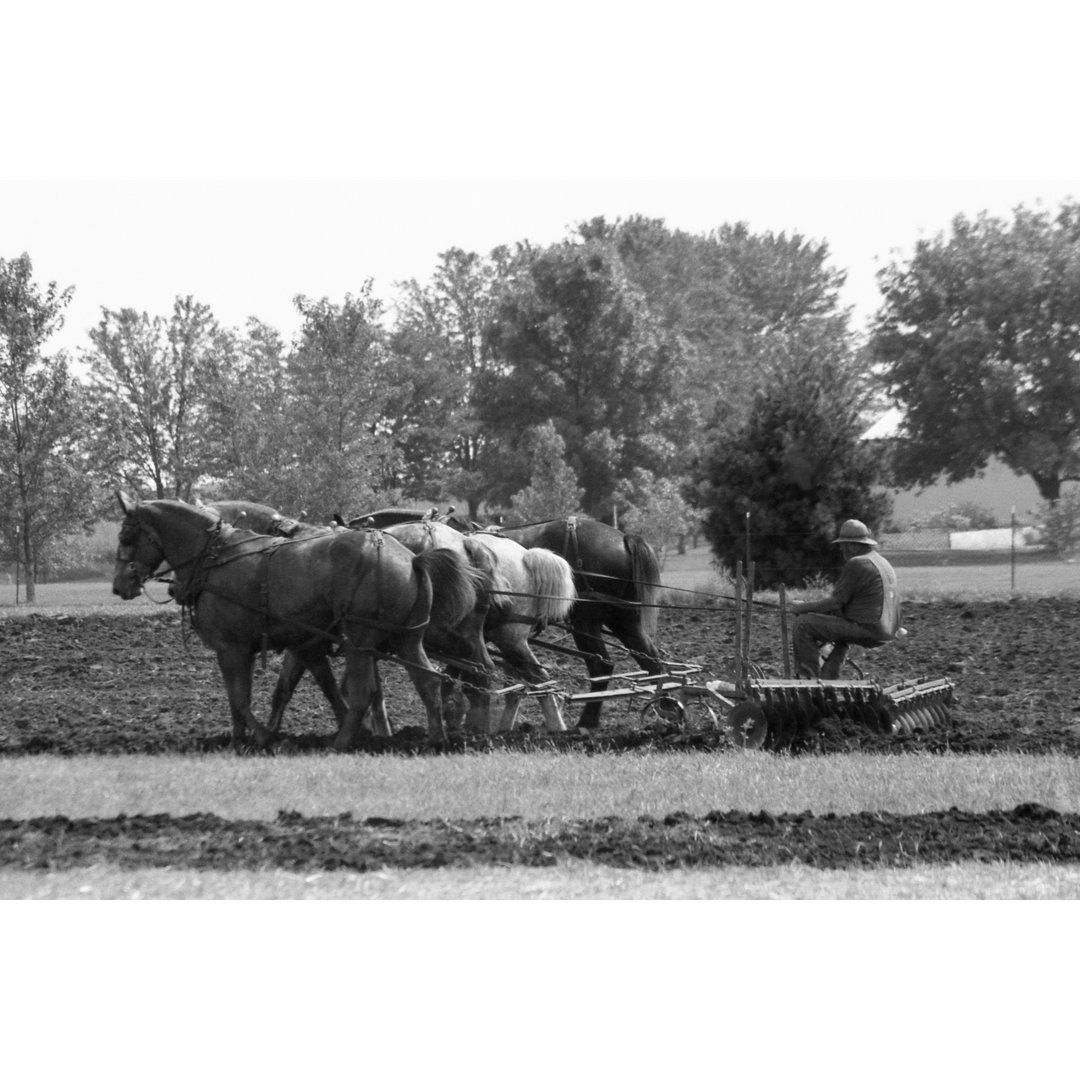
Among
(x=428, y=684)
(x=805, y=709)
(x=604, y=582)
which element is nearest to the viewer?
(x=805, y=709)

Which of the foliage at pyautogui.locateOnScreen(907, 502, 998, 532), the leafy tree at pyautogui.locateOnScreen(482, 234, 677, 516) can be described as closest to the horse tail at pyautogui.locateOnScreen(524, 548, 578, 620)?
the leafy tree at pyautogui.locateOnScreen(482, 234, 677, 516)

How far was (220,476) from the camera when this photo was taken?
31.7 meters

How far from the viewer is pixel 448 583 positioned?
1165 cm

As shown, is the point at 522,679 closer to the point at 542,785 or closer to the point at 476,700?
the point at 476,700

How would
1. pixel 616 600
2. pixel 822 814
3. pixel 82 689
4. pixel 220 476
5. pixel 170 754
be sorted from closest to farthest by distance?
1. pixel 822 814
2. pixel 170 754
3. pixel 616 600
4. pixel 82 689
5. pixel 220 476

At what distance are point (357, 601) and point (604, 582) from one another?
323 centimetres

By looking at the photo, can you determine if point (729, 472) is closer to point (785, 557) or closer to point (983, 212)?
point (785, 557)

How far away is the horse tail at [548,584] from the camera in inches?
489

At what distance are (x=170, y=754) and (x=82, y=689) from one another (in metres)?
5.10

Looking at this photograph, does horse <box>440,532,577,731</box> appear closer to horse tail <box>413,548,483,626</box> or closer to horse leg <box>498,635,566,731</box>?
horse leg <box>498,635,566,731</box>

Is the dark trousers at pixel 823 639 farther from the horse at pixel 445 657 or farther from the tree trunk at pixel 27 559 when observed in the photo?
the tree trunk at pixel 27 559

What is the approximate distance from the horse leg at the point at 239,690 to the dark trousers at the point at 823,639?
14.3 ft

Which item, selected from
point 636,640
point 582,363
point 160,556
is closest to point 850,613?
point 636,640

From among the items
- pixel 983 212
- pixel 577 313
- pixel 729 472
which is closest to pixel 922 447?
pixel 983 212
